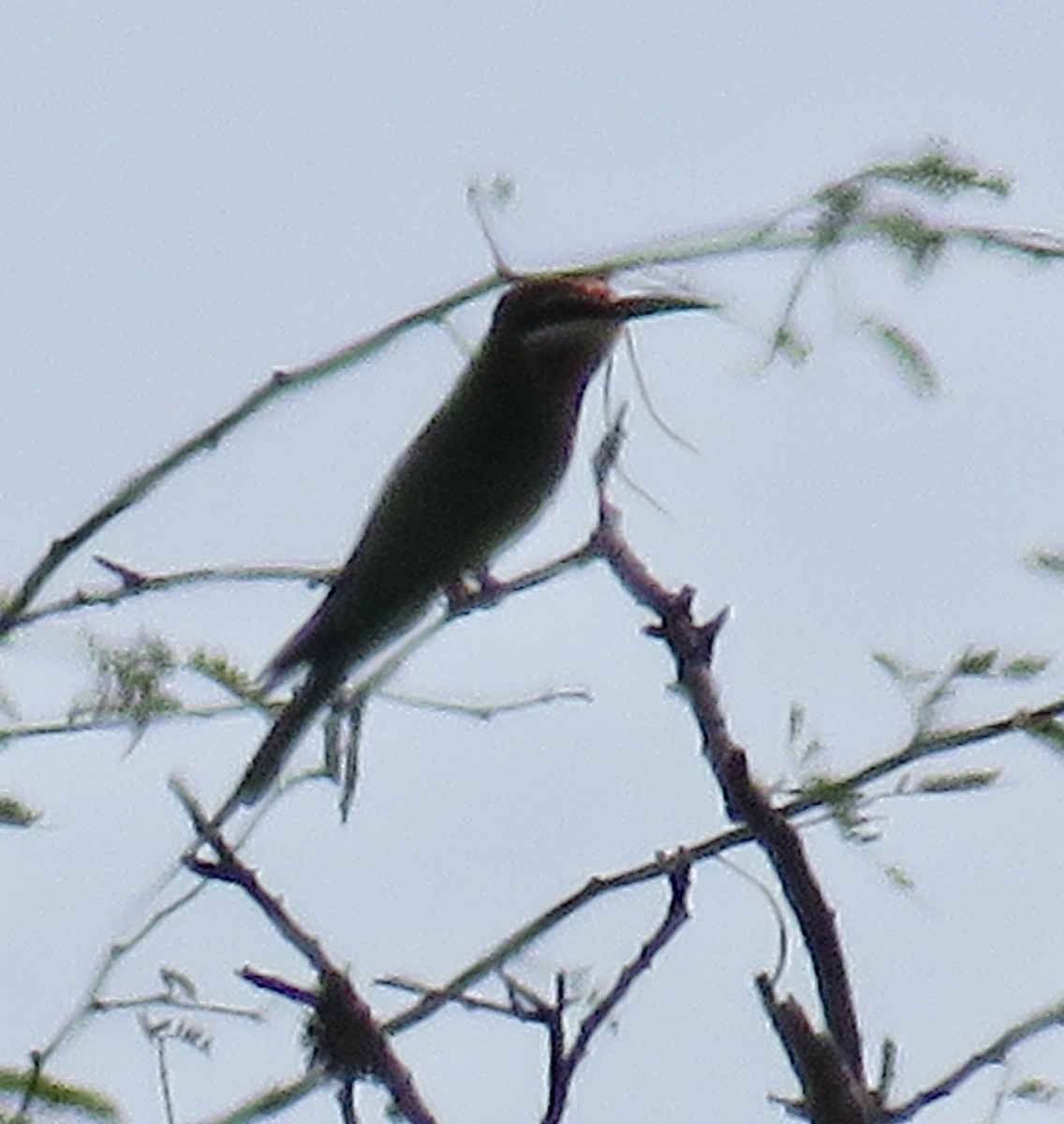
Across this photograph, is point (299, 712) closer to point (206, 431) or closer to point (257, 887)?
point (206, 431)

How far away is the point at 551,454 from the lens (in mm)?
5410

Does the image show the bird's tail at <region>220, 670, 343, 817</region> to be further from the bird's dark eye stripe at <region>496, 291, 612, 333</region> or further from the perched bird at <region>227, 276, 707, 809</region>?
the bird's dark eye stripe at <region>496, 291, 612, 333</region>

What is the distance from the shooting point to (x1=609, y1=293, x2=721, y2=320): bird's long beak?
123 inches

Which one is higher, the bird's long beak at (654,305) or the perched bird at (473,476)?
the bird's long beak at (654,305)

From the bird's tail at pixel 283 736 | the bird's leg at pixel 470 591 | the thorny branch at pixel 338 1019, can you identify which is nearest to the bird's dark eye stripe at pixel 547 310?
the bird's leg at pixel 470 591

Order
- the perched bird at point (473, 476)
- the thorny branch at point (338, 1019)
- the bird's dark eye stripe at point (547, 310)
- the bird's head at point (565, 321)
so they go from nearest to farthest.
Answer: the thorny branch at point (338, 1019) < the bird's head at point (565, 321) < the bird's dark eye stripe at point (547, 310) < the perched bird at point (473, 476)

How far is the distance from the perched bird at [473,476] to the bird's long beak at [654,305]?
315mm

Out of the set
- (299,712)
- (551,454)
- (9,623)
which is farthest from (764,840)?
(551,454)

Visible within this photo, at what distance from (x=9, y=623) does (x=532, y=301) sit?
→ 252 centimetres

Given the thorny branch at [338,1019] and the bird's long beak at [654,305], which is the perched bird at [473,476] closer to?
the bird's long beak at [654,305]

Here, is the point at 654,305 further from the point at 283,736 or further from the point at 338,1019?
the point at 338,1019

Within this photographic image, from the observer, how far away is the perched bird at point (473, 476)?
446cm

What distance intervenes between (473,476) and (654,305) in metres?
1.65

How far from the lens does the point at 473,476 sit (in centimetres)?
516
